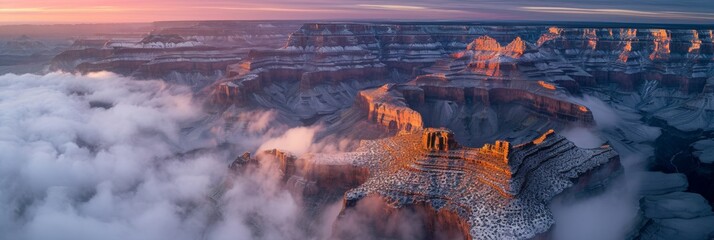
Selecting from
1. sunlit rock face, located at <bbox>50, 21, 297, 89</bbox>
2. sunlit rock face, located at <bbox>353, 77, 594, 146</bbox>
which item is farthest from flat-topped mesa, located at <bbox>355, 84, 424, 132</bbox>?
sunlit rock face, located at <bbox>50, 21, 297, 89</bbox>

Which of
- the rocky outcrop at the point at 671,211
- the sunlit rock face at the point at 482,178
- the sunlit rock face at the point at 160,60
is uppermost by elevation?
the sunlit rock face at the point at 160,60

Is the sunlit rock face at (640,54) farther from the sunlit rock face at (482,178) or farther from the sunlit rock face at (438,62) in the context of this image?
the sunlit rock face at (482,178)

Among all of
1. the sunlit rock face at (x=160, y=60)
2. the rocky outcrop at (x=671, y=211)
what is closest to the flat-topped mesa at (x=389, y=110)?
the rocky outcrop at (x=671, y=211)

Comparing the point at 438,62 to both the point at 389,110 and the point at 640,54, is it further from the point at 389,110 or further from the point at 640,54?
the point at 640,54

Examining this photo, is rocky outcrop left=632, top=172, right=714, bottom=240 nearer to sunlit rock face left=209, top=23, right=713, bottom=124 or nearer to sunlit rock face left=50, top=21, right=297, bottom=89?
sunlit rock face left=209, top=23, right=713, bottom=124

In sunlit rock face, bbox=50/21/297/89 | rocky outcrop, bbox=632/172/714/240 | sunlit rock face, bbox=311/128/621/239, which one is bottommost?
rocky outcrop, bbox=632/172/714/240

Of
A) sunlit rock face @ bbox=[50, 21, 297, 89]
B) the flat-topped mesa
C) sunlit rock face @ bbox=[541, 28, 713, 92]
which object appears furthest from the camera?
sunlit rock face @ bbox=[50, 21, 297, 89]

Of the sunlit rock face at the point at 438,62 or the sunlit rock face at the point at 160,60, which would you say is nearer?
the sunlit rock face at the point at 438,62

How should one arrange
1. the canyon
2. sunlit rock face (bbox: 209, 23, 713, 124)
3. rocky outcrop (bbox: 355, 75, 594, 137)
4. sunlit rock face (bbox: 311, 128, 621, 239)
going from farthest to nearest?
sunlit rock face (bbox: 209, 23, 713, 124)
rocky outcrop (bbox: 355, 75, 594, 137)
the canyon
sunlit rock face (bbox: 311, 128, 621, 239)

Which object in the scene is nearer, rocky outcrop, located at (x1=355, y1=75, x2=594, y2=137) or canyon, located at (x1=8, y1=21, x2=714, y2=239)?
canyon, located at (x1=8, y1=21, x2=714, y2=239)
